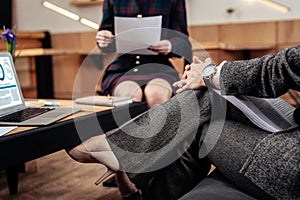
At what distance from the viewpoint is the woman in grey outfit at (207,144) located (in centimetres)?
87

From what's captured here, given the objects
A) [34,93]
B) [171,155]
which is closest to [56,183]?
[171,155]

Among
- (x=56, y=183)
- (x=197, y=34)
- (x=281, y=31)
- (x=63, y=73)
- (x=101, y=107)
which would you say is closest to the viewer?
(x=101, y=107)

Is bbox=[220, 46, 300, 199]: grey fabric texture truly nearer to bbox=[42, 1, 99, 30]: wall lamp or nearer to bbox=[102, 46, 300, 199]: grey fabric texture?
bbox=[102, 46, 300, 199]: grey fabric texture

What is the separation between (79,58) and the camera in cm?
448

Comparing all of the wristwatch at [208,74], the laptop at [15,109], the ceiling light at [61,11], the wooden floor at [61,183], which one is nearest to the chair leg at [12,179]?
the wooden floor at [61,183]

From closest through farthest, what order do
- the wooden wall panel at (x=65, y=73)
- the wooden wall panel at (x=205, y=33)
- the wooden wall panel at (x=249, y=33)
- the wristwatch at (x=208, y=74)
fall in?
the wristwatch at (x=208, y=74) < the wooden wall panel at (x=249, y=33) < the wooden wall panel at (x=205, y=33) < the wooden wall panel at (x=65, y=73)

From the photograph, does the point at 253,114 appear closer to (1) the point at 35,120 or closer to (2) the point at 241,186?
(2) the point at 241,186

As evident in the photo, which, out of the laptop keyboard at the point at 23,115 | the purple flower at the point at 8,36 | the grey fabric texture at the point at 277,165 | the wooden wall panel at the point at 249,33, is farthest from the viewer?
the wooden wall panel at the point at 249,33

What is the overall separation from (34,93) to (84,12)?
1.08 m

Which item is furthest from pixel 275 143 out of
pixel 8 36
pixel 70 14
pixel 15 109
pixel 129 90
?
pixel 70 14

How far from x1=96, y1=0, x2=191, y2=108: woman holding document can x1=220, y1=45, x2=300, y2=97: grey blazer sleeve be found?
0.81 m

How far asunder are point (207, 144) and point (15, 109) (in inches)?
26.8

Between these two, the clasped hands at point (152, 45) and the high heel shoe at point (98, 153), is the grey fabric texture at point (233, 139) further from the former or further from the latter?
the clasped hands at point (152, 45)

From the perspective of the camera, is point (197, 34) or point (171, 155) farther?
point (197, 34)
